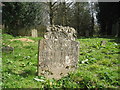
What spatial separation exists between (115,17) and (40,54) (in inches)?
876

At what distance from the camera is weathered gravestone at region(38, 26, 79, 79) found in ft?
Answer: 17.9

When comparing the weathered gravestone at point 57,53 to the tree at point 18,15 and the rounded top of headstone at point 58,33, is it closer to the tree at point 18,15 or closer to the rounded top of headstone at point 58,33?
the rounded top of headstone at point 58,33

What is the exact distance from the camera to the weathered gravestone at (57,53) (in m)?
5.46

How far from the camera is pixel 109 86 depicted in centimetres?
471

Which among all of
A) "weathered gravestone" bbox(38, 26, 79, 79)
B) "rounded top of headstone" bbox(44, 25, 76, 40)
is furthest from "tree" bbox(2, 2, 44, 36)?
"weathered gravestone" bbox(38, 26, 79, 79)

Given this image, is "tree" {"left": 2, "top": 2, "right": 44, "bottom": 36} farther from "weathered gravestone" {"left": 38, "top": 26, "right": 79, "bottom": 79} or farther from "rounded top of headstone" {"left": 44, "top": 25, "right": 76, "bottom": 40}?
"weathered gravestone" {"left": 38, "top": 26, "right": 79, "bottom": 79}

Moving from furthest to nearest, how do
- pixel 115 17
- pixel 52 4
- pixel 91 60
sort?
1. pixel 115 17
2. pixel 52 4
3. pixel 91 60

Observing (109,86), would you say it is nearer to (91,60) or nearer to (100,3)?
(91,60)

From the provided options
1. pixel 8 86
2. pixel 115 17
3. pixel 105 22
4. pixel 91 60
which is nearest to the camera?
pixel 8 86

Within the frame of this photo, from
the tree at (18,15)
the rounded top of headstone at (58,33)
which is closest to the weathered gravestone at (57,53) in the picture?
the rounded top of headstone at (58,33)

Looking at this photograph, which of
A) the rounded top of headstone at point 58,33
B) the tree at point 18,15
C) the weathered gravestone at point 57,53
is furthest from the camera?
the tree at point 18,15

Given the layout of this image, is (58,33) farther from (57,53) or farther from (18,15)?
(18,15)

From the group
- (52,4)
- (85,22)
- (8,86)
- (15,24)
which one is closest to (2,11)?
(15,24)

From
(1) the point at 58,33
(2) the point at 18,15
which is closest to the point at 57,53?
(1) the point at 58,33
